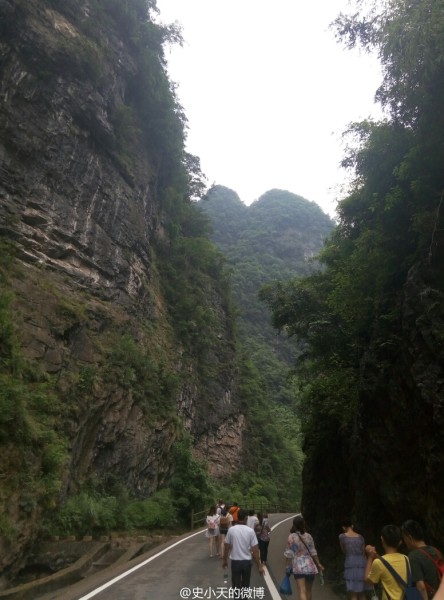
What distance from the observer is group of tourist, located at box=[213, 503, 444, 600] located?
3.71 m

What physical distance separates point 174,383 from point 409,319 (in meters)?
18.8

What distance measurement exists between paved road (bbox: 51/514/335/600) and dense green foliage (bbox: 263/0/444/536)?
2.55 meters

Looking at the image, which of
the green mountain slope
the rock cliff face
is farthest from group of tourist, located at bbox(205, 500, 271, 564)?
the green mountain slope

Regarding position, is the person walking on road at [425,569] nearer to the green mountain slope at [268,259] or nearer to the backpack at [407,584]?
the backpack at [407,584]

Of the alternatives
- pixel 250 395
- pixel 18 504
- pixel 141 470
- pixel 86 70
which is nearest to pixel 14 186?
pixel 86 70

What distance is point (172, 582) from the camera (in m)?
8.94

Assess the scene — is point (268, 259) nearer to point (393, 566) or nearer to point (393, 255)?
point (393, 255)

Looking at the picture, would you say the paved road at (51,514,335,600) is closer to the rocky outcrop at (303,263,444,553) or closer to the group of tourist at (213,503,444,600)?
the group of tourist at (213,503,444,600)

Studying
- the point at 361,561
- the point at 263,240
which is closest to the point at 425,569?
the point at 361,561

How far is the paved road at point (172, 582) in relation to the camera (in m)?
7.62

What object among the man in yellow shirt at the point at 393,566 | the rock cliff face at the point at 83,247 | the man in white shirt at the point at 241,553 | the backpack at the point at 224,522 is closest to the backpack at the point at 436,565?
the man in yellow shirt at the point at 393,566

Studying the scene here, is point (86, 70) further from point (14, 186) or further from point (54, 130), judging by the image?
point (14, 186)

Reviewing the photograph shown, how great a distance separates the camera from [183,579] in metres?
9.24

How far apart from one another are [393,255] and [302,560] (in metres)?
6.78
